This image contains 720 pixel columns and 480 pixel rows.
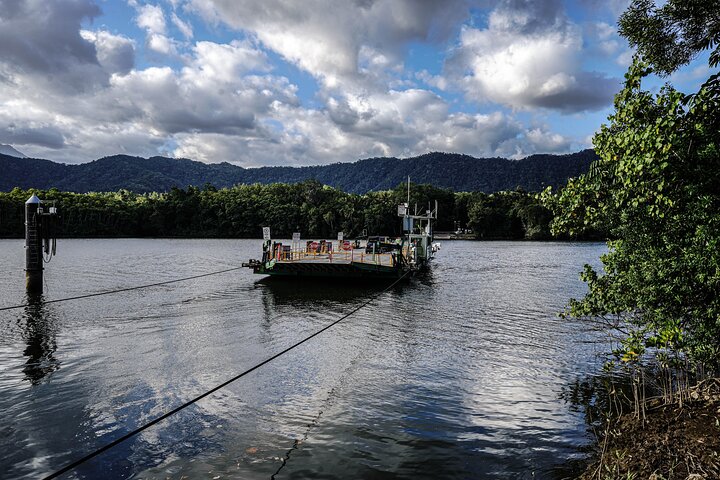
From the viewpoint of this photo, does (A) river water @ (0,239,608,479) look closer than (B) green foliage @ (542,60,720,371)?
No

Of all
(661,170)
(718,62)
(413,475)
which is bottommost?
(413,475)

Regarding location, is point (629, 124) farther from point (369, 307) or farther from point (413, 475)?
point (369, 307)

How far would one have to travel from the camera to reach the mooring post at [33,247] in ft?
68.2

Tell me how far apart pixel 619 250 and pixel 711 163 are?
352 cm

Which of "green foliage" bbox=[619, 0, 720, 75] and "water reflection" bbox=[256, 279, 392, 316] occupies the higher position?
"green foliage" bbox=[619, 0, 720, 75]

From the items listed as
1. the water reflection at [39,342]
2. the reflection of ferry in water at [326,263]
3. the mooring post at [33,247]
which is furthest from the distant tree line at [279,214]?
the water reflection at [39,342]

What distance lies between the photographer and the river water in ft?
22.2

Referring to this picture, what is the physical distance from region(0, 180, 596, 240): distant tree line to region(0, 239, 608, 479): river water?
100530mm

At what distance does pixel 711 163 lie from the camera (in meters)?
6.13

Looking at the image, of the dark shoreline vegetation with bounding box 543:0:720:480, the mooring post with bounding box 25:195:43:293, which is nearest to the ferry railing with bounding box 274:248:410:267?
the mooring post with bounding box 25:195:43:293

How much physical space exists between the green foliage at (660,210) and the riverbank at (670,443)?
863 mm

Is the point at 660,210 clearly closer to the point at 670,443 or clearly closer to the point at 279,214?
the point at 670,443

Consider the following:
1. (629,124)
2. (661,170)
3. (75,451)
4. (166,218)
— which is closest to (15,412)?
(75,451)

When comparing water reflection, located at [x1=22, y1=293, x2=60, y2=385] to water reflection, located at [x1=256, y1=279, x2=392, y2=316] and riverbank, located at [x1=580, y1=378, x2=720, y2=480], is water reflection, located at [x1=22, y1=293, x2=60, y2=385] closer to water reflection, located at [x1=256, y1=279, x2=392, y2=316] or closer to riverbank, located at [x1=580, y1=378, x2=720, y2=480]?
water reflection, located at [x1=256, y1=279, x2=392, y2=316]
